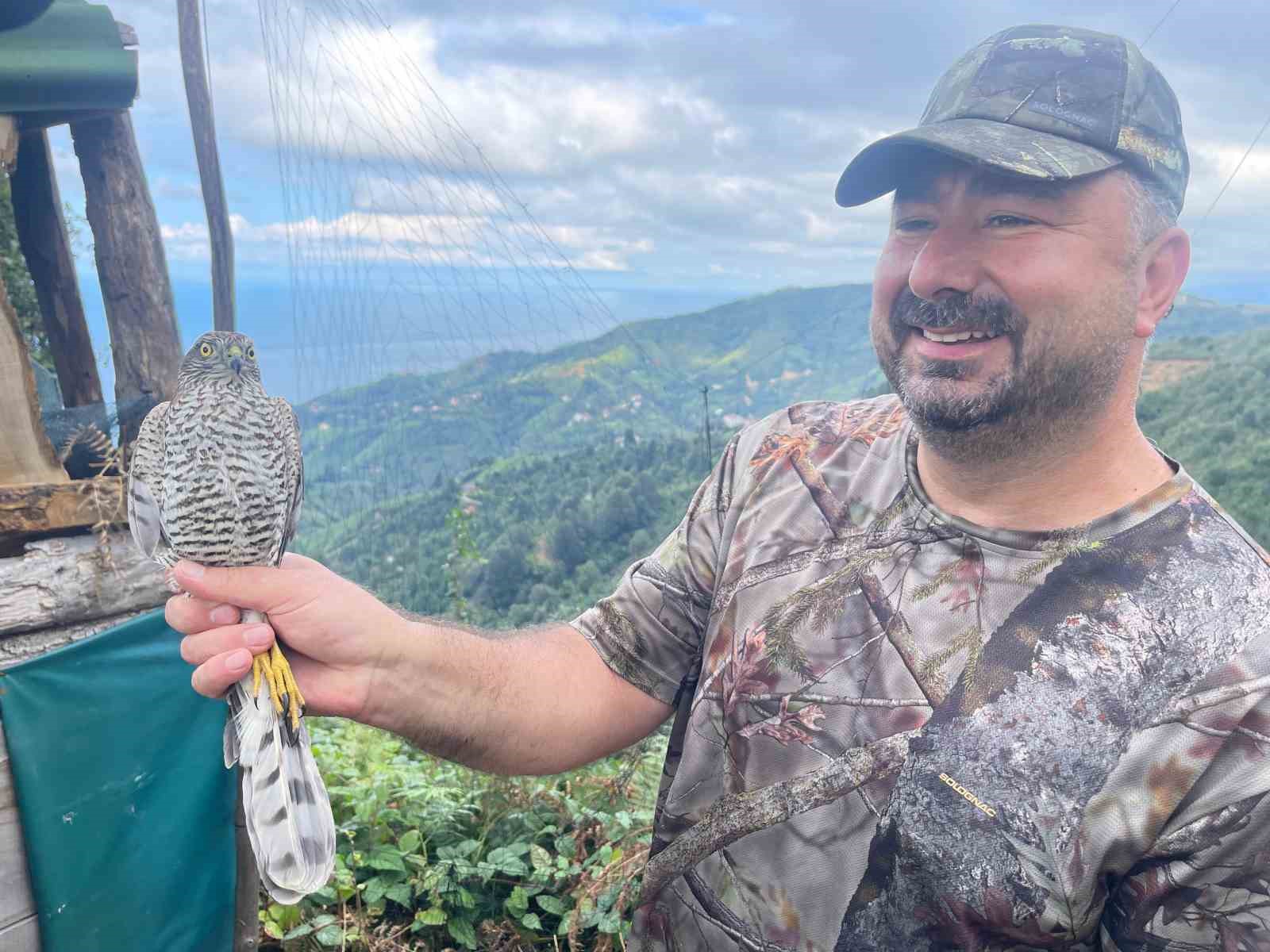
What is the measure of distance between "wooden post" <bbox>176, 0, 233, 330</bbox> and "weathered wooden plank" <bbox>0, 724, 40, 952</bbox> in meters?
1.62

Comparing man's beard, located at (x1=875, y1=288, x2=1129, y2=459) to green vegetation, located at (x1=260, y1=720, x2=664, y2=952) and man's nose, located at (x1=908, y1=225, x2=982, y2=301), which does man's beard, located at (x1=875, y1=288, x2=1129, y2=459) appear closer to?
man's nose, located at (x1=908, y1=225, x2=982, y2=301)

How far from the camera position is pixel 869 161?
1.93m

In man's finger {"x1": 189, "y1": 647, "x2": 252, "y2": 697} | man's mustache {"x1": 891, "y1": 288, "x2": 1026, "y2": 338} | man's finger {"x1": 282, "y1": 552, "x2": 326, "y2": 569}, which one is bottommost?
man's finger {"x1": 189, "y1": 647, "x2": 252, "y2": 697}

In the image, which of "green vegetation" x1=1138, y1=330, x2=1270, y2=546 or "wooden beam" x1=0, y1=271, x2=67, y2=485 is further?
"green vegetation" x1=1138, y1=330, x2=1270, y2=546

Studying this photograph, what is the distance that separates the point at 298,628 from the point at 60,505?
1.30 meters

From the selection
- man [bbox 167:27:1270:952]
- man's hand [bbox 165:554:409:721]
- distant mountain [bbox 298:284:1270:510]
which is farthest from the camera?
distant mountain [bbox 298:284:1270:510]

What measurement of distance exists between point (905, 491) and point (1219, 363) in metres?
7.81

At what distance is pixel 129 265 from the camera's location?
115 inches

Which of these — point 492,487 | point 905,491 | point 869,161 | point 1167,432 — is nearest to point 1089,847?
point 905,491

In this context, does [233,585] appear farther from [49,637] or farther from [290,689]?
[49,637]

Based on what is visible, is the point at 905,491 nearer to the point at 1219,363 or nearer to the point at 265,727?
the point at 265,727

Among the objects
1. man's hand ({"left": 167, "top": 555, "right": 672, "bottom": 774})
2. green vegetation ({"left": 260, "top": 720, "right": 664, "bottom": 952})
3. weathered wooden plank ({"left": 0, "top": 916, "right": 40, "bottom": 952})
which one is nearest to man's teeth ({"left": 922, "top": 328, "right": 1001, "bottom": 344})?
man's hand ({"left": 167, "top": 555, "right": 672, "bottom": 774})

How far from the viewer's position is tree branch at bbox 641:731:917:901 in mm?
1682

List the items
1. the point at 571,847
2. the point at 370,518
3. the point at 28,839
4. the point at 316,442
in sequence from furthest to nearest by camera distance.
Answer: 1. the point at 370,518
2. the point at 571,847
3. the point at 316,442
4. the point at 28,839
